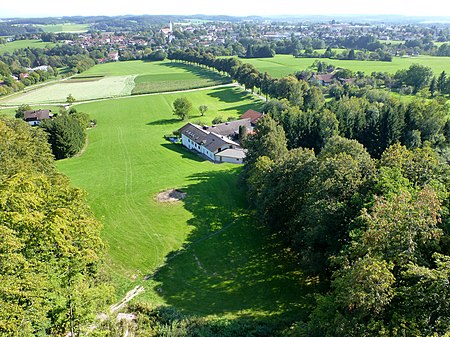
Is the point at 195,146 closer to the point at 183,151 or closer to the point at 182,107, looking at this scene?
the point at 183,151

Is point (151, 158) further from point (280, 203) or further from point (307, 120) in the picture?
point (280, 203)

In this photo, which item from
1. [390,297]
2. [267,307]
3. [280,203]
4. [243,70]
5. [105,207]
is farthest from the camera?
[243,70]

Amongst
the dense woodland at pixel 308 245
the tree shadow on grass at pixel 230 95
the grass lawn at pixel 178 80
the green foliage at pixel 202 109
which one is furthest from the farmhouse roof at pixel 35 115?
the tree shadow on grass at pixel 230 95

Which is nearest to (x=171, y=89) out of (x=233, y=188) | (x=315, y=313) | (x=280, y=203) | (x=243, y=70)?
(x=243, y=70)

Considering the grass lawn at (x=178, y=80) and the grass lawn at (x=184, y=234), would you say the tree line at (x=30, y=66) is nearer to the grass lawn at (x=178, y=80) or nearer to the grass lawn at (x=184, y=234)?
the grass lawn at (x=178, y=80)

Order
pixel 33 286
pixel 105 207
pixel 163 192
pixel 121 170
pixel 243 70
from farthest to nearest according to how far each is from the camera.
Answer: pixel 243 70 → pixel 121 170 → pixel 163 192 → pixel 105 207 → pixel 33 286

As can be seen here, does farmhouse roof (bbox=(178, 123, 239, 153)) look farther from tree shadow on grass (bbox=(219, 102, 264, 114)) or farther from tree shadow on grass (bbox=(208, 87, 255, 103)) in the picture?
tree shadow on grass (bbox=(208, 87, 255, 103))

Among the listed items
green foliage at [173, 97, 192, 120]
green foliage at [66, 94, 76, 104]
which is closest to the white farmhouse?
green foliage at [173, 97, 192, 120]

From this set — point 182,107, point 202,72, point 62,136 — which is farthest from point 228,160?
point 202,72
